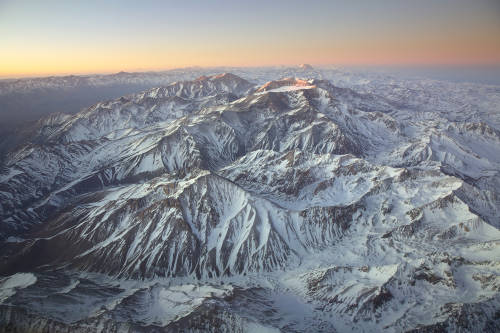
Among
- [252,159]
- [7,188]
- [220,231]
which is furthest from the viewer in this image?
[7,188]

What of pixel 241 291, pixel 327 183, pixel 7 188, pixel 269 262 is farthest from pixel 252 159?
pixel 7 188

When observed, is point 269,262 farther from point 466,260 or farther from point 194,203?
point 466,260

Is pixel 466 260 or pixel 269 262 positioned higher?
pixel 466 260

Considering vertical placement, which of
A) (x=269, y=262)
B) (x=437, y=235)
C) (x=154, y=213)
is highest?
(x=154, y=213)

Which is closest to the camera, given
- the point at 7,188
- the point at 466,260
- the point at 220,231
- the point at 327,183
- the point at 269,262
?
the point at 466,260

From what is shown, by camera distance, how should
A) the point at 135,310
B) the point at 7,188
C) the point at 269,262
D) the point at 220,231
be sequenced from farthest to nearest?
the point at 7,188 → the point at 220,231 → the point at 269,262 → the point at 135,310

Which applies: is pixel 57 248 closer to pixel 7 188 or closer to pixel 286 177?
pixel 7 188

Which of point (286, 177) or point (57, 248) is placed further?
point (286, 177)

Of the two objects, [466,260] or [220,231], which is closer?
[466,260]

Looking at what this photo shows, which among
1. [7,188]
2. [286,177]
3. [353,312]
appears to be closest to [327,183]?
[286,177]
